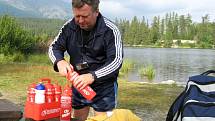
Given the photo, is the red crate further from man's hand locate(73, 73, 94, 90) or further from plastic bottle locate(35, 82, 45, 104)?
man's hand locate(73, 73, 94, 90)

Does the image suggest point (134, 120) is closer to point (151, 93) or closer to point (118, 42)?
point (118, 42)

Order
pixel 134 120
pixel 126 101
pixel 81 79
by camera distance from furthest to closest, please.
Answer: pixel 126 101, pixel 81 79, pixel 134 120

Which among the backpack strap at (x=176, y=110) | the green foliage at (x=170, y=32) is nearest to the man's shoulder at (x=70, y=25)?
the backpack strap at (x=176, y=110)

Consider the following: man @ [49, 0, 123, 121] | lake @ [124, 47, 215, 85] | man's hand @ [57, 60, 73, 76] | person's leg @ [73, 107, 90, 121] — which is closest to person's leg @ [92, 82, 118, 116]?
man @ [49, 0, 123, 121]

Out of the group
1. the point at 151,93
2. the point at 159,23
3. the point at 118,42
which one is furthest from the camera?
the point at 159,23

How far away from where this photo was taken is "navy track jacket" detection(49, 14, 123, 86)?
10.8ft

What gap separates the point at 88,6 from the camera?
3045mm

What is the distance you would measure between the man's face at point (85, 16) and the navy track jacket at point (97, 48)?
113 millimetres

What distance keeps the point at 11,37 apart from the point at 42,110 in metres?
26.5

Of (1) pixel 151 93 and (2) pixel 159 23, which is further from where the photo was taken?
(2) pixel 159 23

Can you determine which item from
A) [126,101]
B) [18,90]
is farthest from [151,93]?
[18,90]

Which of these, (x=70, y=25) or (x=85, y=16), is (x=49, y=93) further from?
(x=70, y=25)

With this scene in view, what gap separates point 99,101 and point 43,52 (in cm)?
3059

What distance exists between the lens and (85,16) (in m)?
Result: 3.10
